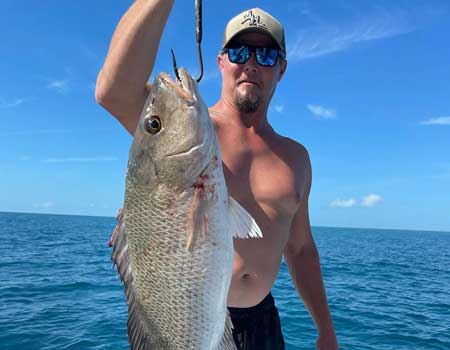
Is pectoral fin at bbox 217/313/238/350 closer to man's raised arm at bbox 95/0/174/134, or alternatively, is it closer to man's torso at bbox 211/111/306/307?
man's torso at bbox 211/111/306/307

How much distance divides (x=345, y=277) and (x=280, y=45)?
1586 centimetres

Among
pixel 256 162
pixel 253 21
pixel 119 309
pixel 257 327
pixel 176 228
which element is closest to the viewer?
pixel 176 228

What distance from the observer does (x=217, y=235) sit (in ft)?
5.07

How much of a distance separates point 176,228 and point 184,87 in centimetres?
56

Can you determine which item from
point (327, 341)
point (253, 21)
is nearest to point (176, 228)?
point (253, 21)

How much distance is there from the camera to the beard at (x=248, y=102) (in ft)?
8.36

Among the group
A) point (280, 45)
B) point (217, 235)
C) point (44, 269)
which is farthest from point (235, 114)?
point (44, 269)

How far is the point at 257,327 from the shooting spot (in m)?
2.86

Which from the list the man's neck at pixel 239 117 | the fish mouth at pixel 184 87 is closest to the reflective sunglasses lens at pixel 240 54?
the man's neck at pixel 239 117

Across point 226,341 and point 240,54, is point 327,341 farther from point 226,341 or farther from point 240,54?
point 240,54

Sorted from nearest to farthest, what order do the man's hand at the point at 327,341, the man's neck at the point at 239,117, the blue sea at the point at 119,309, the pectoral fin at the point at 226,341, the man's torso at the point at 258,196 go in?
the pectoral fin at the point at 226,341
the man's torso at the point at 258,196
the man's neck at the point at 239,117
the man's hand at the point at 327,341
the blue sea at the point at 119,309

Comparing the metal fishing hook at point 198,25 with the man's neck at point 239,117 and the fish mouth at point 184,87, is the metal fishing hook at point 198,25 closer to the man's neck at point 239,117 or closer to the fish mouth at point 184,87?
the fish mouth at point 184,87

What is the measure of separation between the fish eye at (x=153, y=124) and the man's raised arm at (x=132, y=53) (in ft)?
0.67

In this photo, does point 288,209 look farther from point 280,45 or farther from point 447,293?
point 447,293
